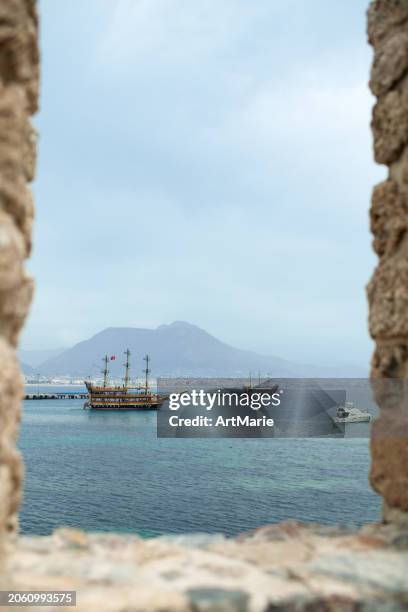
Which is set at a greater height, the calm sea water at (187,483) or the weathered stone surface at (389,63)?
the weathered stone surface at (389,63)

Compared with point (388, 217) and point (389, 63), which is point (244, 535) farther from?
point (389, 63)

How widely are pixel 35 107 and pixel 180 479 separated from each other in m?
28.2

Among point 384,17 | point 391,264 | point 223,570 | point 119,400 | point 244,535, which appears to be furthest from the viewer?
point 119,400

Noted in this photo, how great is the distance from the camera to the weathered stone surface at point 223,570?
6.82ft

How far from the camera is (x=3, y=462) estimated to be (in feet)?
7.49

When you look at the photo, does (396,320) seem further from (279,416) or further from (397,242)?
(279,416)

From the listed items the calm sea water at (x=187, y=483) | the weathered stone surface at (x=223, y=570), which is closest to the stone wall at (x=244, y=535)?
the weathered stone surface at (x=223, y=570)

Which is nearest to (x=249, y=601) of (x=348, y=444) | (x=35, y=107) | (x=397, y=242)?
(x=397, y=242)

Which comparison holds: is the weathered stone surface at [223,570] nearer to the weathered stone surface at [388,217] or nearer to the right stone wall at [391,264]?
the right stone wall at [391,264]

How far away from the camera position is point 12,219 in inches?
96.2

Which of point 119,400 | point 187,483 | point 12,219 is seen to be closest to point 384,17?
point 12,219

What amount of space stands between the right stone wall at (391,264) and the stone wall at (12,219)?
6.66ft

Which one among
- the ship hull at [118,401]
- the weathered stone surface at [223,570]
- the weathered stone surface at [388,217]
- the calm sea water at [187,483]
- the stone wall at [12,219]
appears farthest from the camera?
the ship hull at [118,401]

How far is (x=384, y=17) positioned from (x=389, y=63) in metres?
0.36
